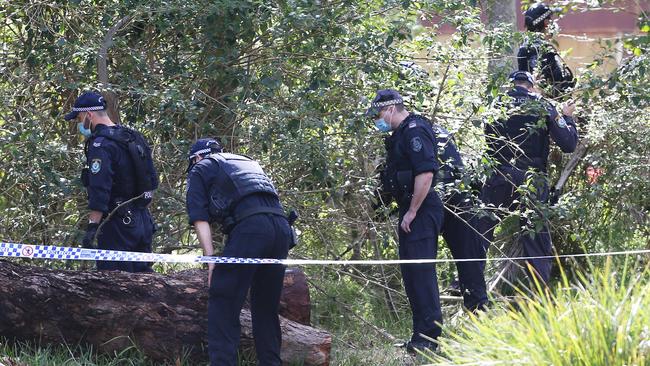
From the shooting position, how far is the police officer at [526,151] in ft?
26.6

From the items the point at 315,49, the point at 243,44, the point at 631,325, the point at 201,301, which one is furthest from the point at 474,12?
the point at 631,325

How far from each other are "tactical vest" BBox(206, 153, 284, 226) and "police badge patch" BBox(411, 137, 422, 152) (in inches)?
49.8

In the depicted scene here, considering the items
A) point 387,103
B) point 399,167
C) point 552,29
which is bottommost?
point 399,167

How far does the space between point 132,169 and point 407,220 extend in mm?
1990

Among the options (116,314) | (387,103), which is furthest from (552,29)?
(116,314)

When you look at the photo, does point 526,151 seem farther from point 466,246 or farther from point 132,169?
point 132,169

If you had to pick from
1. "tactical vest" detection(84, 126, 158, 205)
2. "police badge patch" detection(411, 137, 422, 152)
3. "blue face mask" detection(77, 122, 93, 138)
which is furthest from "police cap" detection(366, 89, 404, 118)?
"blue face mask" detection(77, 122, 93, 138)

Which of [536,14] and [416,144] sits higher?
[536,14]

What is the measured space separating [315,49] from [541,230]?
7.93 feet

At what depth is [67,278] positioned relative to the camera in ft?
21.3

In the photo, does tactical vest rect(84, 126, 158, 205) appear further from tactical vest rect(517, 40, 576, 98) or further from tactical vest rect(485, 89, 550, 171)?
tactical vest rect(517, 40, 576, 98)

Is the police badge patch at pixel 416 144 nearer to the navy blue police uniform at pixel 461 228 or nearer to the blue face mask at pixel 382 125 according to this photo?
the blue face mask at pixel 382 125

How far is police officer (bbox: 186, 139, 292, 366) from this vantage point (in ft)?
20.2

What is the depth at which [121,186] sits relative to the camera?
7.51m
